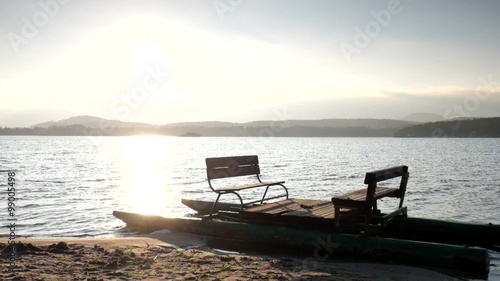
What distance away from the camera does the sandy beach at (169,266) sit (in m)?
7.25

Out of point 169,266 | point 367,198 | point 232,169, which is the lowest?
point 169,266

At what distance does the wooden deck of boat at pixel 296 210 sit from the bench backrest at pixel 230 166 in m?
1.09

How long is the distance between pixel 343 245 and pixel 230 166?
3698 mm

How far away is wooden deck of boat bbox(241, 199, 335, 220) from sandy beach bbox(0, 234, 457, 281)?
1036mm

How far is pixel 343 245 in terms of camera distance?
29.0ft

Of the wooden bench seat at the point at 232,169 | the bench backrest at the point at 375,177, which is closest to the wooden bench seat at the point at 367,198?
the bench backrest at the point at 375,177

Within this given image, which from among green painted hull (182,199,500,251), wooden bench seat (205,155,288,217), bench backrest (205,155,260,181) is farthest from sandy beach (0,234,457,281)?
bench backrest (205,155,260,181)

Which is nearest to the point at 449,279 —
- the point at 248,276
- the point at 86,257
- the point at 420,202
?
the point at 248,276

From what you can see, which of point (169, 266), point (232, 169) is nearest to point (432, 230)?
point (232, 169)

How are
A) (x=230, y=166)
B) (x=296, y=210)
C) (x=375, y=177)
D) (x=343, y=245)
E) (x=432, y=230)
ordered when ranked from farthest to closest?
(x=230, y=166), (x=296, y=210), (x=432, y=230), (x=343, y=245), (x=375, y=177)

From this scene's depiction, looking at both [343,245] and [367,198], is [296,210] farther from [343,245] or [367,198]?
[367,198]

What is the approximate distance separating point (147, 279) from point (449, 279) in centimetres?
497

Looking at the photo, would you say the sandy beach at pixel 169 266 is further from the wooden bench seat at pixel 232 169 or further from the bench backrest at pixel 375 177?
the wooden bench seat at pixel 232 169

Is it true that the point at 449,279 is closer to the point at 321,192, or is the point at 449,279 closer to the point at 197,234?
the point at 197,234
